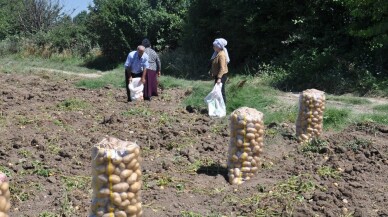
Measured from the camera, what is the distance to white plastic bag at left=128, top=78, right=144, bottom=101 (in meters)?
10.9

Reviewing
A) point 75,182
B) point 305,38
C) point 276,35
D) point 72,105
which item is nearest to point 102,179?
point 75,182

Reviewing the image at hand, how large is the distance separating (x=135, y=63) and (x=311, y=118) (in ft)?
15.6

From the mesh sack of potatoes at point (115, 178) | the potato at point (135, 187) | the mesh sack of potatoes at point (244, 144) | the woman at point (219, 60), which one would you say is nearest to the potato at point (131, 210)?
the mesh sack of potatoes at point (115, 178)

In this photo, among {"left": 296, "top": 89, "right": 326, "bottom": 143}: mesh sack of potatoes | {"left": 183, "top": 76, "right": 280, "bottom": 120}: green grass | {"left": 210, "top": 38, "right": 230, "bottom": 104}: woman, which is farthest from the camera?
{"left": 183, "top": 76, "right": 280, "bottom": 120}: green grass

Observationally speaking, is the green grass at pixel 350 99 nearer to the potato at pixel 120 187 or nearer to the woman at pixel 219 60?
the woman at pixel 219 60

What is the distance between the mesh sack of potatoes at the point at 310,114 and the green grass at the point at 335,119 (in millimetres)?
1452

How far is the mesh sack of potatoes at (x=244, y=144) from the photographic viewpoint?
5.60m

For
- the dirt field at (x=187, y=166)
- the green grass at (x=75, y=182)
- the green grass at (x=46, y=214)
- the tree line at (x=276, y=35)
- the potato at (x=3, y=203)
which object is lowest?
the green grass at (x=46, y=214)

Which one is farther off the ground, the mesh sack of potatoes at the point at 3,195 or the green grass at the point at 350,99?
the mesh sack of potatoes at the point at 3,195

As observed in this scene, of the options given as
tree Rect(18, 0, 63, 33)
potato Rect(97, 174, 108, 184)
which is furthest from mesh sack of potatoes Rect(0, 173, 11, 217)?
tree Rect(18, 0, 63, 33)

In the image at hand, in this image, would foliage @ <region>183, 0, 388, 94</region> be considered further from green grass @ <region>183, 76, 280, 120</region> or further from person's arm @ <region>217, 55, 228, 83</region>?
person's arm @ <region>217, 55, 228, 83</region>

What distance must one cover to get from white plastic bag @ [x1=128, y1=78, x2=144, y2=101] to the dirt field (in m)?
1.00

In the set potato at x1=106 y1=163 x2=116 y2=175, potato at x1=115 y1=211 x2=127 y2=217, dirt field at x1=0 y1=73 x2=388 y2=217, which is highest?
potato at x1=106 y1=163 x2=116 y2=175

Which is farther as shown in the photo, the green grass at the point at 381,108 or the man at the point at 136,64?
the man at the point at 136,64
